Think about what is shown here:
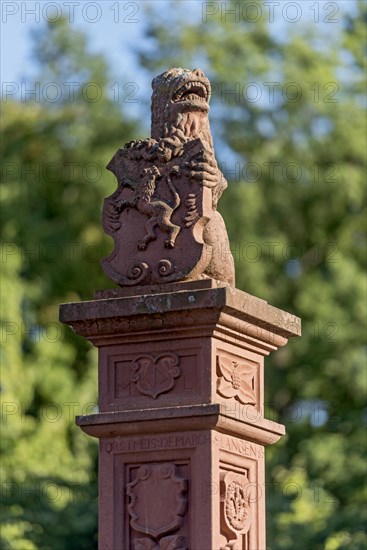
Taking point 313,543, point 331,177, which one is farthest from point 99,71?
point 313,543

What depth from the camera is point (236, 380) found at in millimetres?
7926

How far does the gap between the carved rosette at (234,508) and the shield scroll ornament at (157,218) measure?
0.94 m

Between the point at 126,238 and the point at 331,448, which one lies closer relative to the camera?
the point at 126,238

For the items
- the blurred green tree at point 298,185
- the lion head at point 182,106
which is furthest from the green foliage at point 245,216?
the lion head at point 182,106

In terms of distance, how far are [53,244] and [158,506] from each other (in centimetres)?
1994

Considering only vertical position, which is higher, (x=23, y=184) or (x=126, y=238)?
(x=23, y=184)

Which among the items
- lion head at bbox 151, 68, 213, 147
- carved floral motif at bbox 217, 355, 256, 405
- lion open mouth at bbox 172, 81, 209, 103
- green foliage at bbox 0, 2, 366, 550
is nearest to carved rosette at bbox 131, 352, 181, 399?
carved floral motif at bbox 217, 355, 256, 405

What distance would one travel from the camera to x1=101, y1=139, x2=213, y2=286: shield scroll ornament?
7.97 m

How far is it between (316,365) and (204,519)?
60.2 ft

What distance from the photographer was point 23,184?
2767 centimetres

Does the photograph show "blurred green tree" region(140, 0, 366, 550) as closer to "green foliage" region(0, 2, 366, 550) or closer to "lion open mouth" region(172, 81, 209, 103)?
"green foliage" region(0, 2, 366, 550)

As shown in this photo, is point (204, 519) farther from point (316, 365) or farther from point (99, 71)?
point (99, 71)

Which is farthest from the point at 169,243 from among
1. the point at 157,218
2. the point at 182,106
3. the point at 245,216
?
the point at 245,216

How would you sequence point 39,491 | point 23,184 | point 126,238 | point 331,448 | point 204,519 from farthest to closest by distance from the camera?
point 23,184
point 331,448
point 39,491
point 126,238
point 204,519
